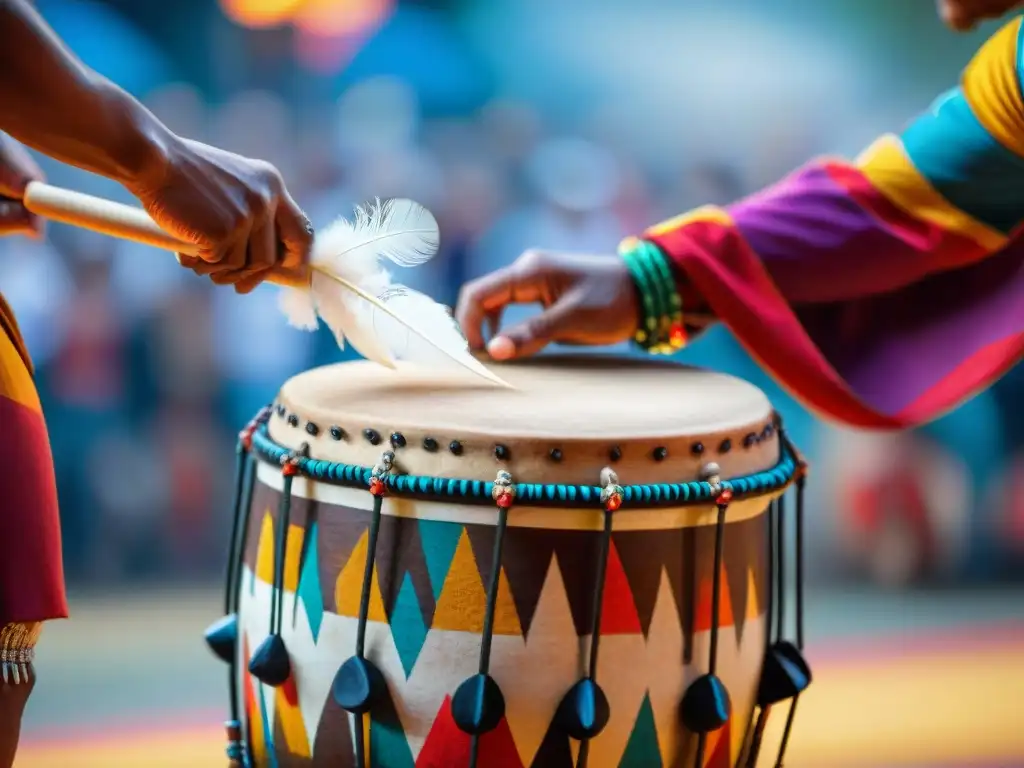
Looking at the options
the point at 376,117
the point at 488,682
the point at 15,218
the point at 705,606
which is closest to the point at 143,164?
the point at 15,218

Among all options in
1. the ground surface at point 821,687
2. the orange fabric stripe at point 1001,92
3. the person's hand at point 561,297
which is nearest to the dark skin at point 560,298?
the person's hand at point 561,297

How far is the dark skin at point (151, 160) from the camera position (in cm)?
82

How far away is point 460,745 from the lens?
3.25 feet

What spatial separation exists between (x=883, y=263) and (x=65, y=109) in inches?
40.3

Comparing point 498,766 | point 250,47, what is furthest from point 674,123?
point 498,766

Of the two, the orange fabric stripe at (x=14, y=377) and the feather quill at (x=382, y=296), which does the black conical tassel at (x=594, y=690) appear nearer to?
the feather quill at (x=382, y=296)

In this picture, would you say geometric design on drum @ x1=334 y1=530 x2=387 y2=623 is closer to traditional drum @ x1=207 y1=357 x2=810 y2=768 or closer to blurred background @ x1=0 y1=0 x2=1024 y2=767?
traditional drum @ x1=207 y1=357 x2=810 y2=768

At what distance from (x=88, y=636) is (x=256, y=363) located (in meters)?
0.79

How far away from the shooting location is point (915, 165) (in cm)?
142

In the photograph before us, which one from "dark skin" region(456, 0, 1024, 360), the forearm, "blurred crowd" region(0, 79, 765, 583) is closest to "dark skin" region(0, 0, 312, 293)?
the forearm

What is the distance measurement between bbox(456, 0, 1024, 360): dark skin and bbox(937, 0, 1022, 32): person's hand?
1.88ft

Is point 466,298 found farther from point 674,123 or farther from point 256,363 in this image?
point 674,123

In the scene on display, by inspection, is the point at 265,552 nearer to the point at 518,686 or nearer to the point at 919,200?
the point at 518,686

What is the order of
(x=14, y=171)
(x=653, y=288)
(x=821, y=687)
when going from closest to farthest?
(x=14, y=171)
(x=653, y=288)
(x=821, y=687)
